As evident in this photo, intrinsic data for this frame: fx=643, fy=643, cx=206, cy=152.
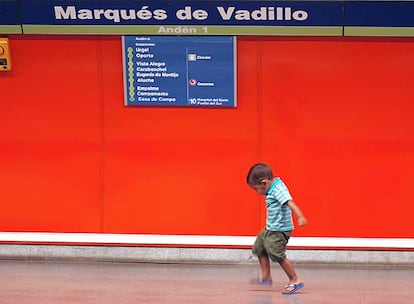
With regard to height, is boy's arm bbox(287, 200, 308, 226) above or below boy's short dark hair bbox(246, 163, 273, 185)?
below

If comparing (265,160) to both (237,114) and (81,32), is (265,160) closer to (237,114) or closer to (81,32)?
(237,114)

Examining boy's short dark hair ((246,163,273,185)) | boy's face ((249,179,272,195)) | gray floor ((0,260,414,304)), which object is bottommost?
gray floor ((0,260,414,304))

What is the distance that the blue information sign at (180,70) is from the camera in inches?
218

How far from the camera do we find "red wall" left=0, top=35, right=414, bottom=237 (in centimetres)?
556

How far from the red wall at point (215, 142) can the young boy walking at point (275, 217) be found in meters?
0.85

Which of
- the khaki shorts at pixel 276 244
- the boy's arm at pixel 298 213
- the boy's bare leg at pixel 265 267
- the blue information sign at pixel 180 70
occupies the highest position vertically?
the blue information sign at pixel 180 70

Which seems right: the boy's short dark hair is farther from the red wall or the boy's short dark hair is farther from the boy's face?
the red wall

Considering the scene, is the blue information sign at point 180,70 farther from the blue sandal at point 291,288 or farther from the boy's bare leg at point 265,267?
the blue sandal at point 291,288

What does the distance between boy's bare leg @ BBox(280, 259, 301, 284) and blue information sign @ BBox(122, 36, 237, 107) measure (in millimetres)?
1475

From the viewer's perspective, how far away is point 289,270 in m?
4.97

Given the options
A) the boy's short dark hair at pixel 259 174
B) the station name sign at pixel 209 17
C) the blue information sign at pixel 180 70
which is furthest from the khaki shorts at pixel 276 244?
the station name sign at pixel 209 17

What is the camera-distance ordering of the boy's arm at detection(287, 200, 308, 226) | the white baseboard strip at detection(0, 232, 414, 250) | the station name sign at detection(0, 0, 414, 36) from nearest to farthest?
the boy's arm at detection(287, 200, 308, 226), the station name sign at detection(0, 0, 414, 36), the white baseboard strip at detection(0, 232, 414, 250)

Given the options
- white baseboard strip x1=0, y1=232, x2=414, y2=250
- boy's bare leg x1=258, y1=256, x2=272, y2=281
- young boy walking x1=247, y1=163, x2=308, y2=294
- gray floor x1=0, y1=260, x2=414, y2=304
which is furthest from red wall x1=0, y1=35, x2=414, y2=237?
young boy walking x1=247, y1=163, x2=308, y2=294

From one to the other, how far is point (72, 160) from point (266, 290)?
210 cm
